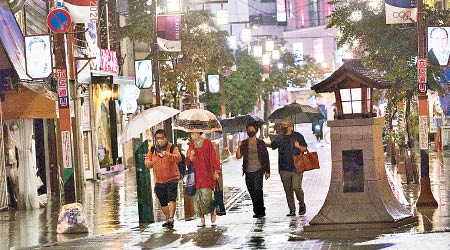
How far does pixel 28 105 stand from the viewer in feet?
81.5

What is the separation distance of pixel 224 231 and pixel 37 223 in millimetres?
5391

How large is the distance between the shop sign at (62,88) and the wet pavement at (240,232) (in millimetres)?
2383

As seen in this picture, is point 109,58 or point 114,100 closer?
point 109,58

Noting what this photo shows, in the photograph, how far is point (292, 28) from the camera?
142 metres

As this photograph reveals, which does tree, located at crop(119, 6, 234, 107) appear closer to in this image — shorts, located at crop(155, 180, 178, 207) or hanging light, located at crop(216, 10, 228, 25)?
hanging light, located at crop(216, 10, 228, 25)

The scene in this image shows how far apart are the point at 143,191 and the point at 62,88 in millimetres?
2875

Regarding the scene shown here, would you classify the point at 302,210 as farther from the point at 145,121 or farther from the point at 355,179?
the point at 145,121

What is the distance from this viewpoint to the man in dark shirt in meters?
20.1

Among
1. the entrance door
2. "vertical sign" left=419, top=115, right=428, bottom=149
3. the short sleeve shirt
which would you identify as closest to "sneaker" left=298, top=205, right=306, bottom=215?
the short sleeve shirt

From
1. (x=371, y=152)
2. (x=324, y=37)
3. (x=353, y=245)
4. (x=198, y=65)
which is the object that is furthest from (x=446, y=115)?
(x=324, y=37)

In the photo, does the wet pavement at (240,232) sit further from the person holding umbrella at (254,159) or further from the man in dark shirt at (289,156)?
the person holding umbrella at (254,159)

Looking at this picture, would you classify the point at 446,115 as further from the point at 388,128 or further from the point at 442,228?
the point at 442,228

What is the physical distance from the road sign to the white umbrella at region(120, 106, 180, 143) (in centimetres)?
225

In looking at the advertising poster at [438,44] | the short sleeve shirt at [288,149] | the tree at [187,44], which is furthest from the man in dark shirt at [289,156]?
the tree at [187,44]
